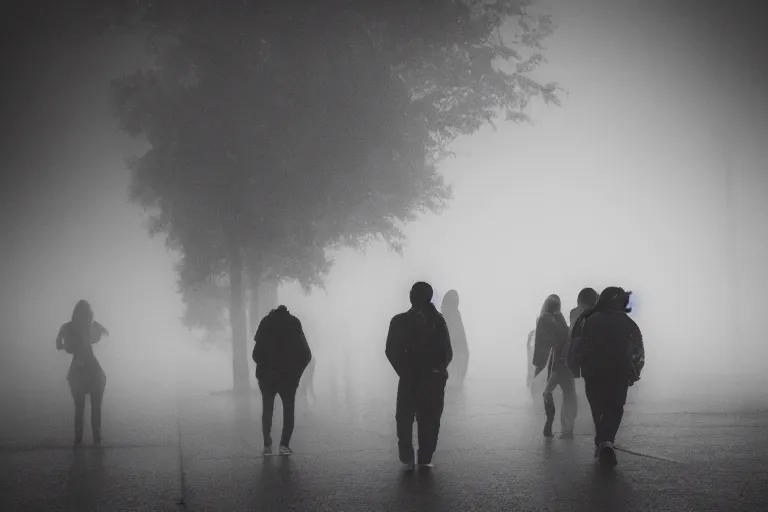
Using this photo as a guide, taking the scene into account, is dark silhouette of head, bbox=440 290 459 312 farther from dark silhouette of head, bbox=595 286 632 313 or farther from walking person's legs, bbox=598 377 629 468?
walking person's legs, bbox=598 377 629 468

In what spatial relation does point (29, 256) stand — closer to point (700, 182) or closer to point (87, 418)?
point (87, 418)

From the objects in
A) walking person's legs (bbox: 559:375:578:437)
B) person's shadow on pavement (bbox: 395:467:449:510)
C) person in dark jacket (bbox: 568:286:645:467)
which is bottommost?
person's shadow on pavement (bbox: 395:467:449:510)

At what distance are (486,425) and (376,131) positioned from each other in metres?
8.41

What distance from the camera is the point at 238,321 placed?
22375 millimetres

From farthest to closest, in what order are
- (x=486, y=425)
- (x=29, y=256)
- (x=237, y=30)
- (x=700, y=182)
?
1. (x=700, y=182)
2. (x=29, y=256)
3. (x=237, y=30)
4. (x=486, y=425)

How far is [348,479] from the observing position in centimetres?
929

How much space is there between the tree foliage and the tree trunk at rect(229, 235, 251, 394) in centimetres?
31

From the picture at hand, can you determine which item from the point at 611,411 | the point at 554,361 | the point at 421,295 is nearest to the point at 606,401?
the point at 611,411

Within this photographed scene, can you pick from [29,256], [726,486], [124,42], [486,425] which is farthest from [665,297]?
[726,486]

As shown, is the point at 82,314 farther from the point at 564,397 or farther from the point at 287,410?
the point at 564,397

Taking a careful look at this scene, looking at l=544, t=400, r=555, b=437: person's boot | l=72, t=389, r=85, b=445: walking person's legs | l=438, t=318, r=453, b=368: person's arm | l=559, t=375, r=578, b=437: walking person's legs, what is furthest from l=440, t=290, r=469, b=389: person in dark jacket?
l=438, t=318, r=453, b=368: person's arm

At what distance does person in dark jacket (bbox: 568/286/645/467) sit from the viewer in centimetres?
1011

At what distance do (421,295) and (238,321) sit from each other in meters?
13.0

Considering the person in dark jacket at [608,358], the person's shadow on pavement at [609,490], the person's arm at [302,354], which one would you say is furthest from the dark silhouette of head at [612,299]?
the person's arm at [302,354]
